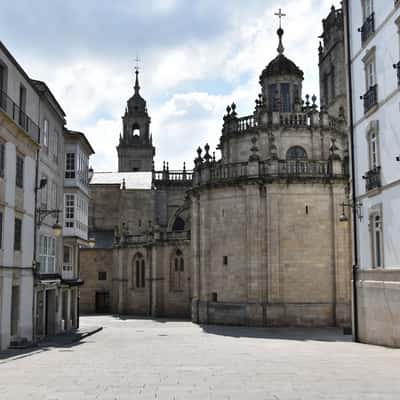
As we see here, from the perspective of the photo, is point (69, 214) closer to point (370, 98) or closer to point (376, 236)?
point (376, 236)

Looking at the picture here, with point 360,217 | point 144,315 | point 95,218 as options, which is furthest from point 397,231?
point 95,218

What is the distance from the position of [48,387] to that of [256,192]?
24159mm

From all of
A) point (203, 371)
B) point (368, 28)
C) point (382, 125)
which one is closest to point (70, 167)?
point (368, 28)

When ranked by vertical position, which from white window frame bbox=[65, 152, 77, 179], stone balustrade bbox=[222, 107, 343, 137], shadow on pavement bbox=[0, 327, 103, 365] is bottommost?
shadow on pavement bbox=[0, 327, 103, 365]

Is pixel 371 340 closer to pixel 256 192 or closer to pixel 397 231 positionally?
pixel 397 231

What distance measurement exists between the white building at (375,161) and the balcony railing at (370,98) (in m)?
0.04

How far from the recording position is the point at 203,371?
45.9ft

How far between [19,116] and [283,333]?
17.0 m

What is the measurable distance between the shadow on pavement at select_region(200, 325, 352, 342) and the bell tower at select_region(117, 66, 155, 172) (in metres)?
46.6

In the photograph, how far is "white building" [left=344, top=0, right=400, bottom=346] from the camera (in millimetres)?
19359

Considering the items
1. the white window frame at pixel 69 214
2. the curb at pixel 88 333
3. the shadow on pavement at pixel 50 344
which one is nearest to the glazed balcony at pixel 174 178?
the curb at pixel 88 333

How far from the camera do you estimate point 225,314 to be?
113ft

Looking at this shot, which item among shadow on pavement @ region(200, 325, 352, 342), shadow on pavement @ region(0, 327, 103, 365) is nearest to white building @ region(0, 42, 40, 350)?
shadow on pavement @ region(0, 327, 103, 365)

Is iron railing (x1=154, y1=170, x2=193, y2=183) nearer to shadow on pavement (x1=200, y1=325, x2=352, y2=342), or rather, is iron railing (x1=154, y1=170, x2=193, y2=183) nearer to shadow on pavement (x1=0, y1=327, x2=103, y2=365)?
shadow on pavement (x1=200, y1=325, x2=352, y2=342)
